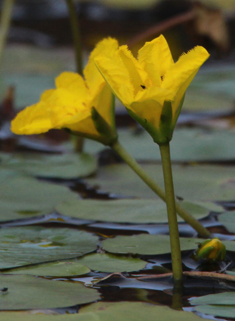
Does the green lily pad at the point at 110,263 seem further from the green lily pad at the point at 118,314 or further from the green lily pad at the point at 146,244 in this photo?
the green lily pad at the point at 118,314

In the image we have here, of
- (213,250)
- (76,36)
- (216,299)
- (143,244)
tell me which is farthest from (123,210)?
(76,36)

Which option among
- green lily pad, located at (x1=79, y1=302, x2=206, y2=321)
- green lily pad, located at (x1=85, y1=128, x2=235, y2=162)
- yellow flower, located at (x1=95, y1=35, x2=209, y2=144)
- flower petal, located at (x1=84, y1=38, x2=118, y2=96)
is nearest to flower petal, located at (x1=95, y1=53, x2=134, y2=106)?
yellow flower, located at (x1=95, y1=35, x2=209, y2=144)

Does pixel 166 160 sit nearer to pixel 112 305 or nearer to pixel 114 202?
pixel 112 305

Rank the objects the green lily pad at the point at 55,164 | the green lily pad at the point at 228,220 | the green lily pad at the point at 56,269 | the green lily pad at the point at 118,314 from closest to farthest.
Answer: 1. the green lily pad at the point at 118,314
2. the green lily pad at the point at 56,269
3. the green lily pad at the point at 228,220
4. the green lily pad at the point at 55,164

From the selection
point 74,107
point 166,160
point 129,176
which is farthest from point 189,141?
point 166,160

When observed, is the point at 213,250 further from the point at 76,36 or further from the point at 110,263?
the point at 76,36

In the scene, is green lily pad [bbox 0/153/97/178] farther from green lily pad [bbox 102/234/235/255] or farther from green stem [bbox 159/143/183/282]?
green stem [bbox 159/143/183/282]

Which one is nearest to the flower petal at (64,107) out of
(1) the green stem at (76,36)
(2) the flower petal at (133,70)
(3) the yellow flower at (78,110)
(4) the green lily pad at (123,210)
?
(3) the yellow flower at (78,110)
